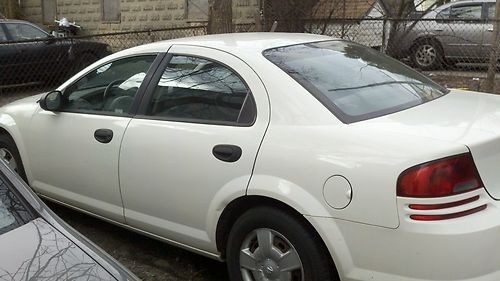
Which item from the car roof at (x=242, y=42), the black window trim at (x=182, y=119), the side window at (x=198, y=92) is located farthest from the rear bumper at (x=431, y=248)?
the car roof at (x=242, y=42)

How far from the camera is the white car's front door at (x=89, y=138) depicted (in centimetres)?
368

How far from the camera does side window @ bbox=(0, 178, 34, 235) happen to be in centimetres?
211

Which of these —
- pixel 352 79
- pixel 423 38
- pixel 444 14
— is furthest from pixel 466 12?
pixel 352 79

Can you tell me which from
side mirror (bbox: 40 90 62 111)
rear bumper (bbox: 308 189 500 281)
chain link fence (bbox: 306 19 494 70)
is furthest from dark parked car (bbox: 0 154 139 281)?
chain link fence (bbox: 306 19 494 70)

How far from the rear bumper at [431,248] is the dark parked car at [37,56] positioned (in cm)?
906

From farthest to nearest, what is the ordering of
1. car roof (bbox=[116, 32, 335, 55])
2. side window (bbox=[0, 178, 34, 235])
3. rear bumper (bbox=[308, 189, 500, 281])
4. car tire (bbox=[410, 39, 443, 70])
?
car tire (bbox=[410, 39, 443, 70]), car roof (bbox=[116, 32, 335, 55]), rear bumper (bbox=[308, 189, 500, 281]), side window (bbox=[0, 178, 34, 235])

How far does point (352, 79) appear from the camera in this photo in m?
3.24

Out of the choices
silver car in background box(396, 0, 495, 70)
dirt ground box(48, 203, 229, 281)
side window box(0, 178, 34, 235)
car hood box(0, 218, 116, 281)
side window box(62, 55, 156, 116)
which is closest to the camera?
car hood box(0, 218, 116, 281)

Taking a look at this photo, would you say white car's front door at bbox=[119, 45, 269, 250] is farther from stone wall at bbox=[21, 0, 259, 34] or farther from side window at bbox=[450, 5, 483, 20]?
stone wall at bbox=[21, 0, 259, 34]

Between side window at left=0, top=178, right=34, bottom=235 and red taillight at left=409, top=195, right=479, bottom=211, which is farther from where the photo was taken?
red taillight at left=409, top=195, right=479, bottom=211

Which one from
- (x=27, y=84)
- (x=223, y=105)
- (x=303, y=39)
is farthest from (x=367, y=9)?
(x=223, y=105)

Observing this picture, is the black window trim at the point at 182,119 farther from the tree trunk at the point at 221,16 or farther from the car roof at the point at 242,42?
the tree trunk at the point at 221,16

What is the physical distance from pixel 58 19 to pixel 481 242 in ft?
59.0

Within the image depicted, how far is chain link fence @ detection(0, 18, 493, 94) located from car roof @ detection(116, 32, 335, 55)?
16.7 feet
